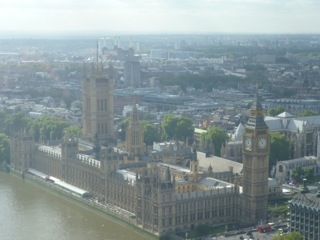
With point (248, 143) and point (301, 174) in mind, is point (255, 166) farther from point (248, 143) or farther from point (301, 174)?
point (301, 174)

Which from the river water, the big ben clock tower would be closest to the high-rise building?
the river water

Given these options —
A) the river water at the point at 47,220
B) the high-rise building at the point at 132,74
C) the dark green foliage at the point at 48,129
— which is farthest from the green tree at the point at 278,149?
the high-rise building at the point at 132,74

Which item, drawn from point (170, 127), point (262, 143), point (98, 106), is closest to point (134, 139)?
point (98, 106)

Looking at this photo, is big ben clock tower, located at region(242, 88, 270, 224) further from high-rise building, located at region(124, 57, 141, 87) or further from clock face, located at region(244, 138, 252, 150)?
high-rise building, located at region(124, 57, 141, 87)

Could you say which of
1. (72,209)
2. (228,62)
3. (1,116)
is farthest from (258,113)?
(228,62)

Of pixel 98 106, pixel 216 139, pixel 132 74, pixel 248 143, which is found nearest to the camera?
pixel 248 143

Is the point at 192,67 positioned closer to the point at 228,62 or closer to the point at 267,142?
the point at 228,62
